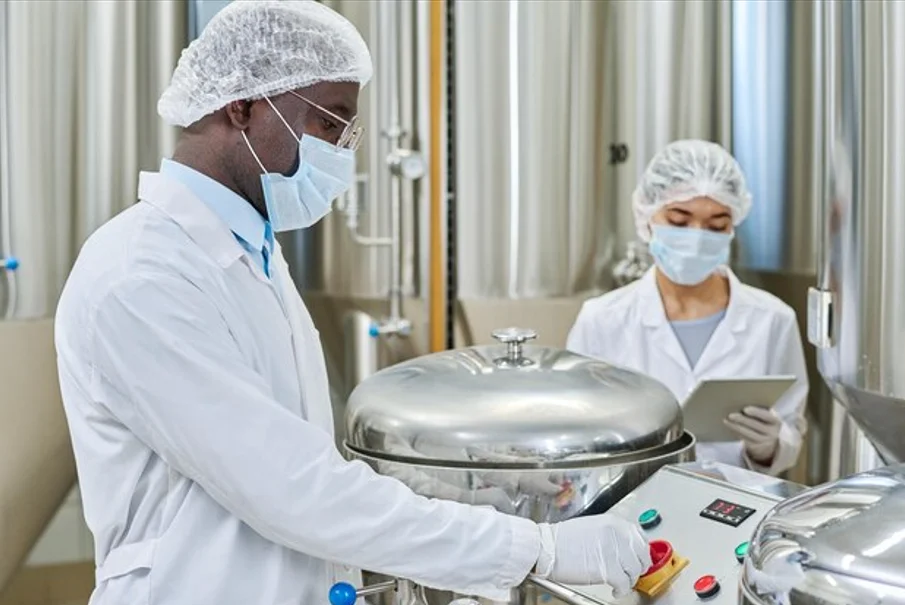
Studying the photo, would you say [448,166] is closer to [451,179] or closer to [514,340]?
[451,179]

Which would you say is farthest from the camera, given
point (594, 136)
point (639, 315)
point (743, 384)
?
point (594, 136)

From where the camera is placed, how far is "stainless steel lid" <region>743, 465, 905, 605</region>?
0.82 metres

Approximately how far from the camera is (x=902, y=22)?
1.21 metres

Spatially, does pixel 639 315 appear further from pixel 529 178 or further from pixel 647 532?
pixel 647 532

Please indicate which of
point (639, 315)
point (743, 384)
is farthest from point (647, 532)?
point (639, 315)

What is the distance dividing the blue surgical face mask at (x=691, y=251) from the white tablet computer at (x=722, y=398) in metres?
0.40

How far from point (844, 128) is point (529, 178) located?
4.07ft

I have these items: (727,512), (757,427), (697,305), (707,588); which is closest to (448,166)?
(697,305)

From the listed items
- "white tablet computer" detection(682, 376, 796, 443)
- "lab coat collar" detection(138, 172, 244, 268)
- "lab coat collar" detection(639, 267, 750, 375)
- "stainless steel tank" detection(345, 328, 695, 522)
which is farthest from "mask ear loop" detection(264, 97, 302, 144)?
"lab coat collar" detection(639, 267, 750, 375)

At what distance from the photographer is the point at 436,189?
262 cm

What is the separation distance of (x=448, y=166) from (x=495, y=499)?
1.46 m

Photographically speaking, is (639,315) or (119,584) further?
(639,315)

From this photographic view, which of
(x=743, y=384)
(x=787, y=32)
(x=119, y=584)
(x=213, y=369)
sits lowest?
(x=119, y=584)

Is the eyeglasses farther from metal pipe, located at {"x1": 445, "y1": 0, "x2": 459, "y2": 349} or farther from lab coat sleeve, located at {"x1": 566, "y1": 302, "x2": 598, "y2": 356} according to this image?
metal pipe, located at {"x1": 445, "y1": 0, "x2": 459, "y2": 349}
